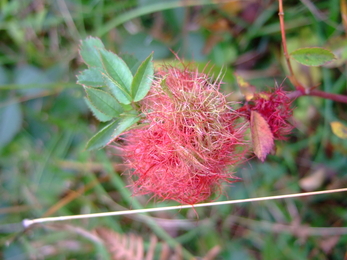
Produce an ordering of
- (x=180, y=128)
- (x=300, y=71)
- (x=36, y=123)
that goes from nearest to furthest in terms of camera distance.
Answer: (x=180, y=128)
(x=300, y=71)
(x=36, y=123)

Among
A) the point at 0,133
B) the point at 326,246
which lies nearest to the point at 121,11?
the point at 0,133

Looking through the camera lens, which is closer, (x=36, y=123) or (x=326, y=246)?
(x=326, y=246)

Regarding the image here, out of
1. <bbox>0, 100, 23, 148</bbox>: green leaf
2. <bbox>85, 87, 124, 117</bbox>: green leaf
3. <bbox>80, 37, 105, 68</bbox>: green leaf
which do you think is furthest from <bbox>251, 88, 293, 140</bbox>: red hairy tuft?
<bbox>0, 100, 23, 148</bbox>: green leaf

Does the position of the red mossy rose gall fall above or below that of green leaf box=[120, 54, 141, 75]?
below

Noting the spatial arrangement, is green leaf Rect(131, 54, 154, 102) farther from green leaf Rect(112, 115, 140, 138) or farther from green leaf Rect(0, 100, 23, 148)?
green leaf Rect(0, 100, 23, 148)

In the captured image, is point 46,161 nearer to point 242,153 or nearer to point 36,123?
point 36,123

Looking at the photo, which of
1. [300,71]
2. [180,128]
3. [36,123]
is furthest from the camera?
[36,123]

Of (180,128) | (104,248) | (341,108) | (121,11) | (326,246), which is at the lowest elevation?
(326,246)

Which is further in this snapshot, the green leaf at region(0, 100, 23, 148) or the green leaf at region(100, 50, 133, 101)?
the green leaf at region(0, 100, 23, 148)
